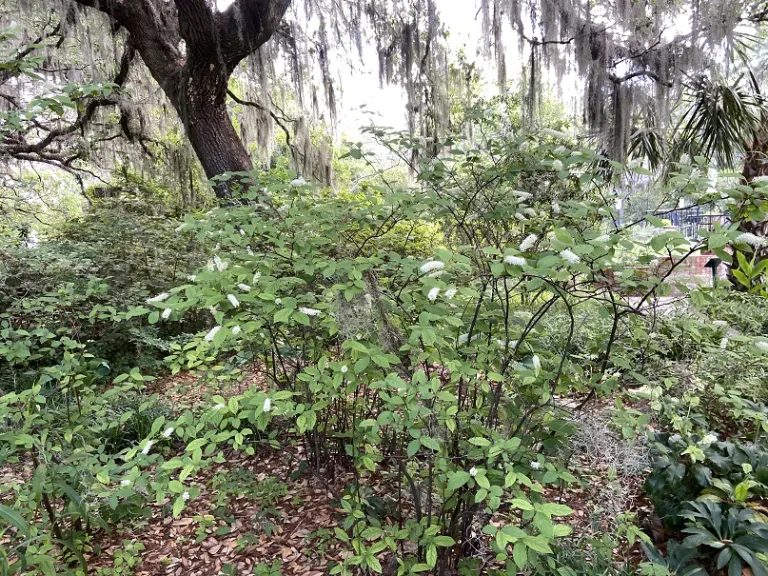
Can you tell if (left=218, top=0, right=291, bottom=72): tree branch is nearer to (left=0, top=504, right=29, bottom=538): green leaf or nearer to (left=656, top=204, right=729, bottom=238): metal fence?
(left=656, top=204, right=729, bottom=238): metal fence

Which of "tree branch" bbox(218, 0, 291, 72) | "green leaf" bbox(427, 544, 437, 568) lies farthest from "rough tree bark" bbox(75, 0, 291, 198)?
"green leaf" bbox(427, 544, 437, 568)

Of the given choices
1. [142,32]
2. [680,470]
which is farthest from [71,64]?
[680,470]

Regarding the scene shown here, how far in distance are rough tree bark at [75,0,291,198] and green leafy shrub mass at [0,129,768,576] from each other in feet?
6.63

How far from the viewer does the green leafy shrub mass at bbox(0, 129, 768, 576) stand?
1.17m

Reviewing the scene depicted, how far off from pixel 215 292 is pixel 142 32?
139 inches

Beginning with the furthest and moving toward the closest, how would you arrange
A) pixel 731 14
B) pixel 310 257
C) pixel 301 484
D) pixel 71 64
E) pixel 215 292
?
1. pixel 71 64
2. pixel 731 14
3. pixel 301 484
4. pixel 310 257
5. pixel 215 292

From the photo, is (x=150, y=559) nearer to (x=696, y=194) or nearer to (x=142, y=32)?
(x=696, y=194)

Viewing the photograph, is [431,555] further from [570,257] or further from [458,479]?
[570,257]

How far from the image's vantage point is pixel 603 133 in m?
3.84

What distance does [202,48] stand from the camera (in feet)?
11.2

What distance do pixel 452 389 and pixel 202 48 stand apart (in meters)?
3.40

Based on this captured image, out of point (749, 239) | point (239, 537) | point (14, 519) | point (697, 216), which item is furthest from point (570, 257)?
point (239, 537)

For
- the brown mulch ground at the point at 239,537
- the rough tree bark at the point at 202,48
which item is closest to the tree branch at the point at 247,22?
the rough tree bark at the point at 202,48

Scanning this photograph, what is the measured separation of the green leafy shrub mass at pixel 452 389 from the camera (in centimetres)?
117
